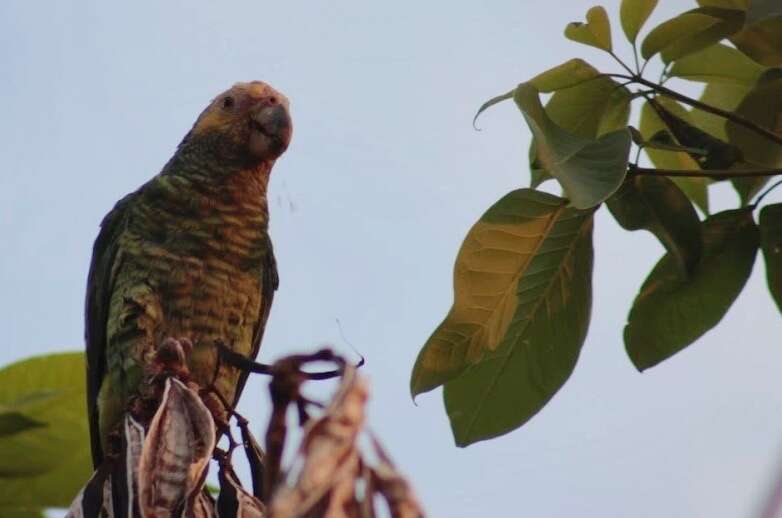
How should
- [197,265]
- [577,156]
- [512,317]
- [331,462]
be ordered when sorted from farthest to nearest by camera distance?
[197,265], [512,317], [577,156], [331,462]

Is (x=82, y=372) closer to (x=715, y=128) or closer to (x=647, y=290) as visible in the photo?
(x=647, y=290)

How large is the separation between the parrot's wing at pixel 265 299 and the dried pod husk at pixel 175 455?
1981 mm

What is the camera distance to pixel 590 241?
1927 millimetres

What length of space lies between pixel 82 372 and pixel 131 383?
34 centimetres

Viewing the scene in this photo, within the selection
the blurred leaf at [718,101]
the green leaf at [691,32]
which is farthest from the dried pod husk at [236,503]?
the blurred leaf at [718,101]

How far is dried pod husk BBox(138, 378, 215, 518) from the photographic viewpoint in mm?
1232

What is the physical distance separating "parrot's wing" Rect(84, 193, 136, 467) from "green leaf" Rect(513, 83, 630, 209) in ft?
4.82

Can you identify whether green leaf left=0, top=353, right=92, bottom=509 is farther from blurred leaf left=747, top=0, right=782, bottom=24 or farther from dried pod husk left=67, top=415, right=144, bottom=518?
blurred leaf left=747, top=0, right=782, bottom=24

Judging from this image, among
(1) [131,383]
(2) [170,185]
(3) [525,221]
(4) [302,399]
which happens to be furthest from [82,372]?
(4) [302,399]

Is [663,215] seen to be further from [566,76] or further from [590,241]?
[566,76]

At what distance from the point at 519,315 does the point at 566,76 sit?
1.34 ft

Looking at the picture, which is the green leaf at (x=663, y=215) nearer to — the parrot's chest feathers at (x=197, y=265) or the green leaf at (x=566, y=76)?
the green leaf at (x=566, y=76)

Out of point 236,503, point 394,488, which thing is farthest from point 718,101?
point 394,488

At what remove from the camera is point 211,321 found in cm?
311
